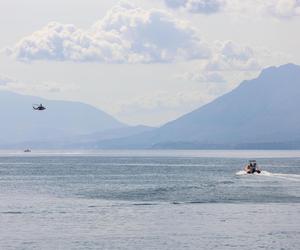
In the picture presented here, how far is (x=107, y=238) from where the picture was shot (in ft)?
235

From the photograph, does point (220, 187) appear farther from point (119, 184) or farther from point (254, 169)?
point (254, 169)

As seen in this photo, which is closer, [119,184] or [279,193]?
[279,193]

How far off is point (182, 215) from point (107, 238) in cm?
1881

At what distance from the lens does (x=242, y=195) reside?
117 metres

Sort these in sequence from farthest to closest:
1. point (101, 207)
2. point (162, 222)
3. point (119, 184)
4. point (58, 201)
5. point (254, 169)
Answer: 1. point (254, 169)
2. point (119, 184)
3. point (58, 201)
4. point (101, 207)
5. point (162, 222)

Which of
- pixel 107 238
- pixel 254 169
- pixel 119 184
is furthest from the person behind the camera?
pixel 254 169

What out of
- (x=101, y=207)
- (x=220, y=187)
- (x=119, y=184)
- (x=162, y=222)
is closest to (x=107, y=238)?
(x=162, y=222)

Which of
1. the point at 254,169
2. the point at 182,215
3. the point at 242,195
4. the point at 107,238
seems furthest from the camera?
the point at 254,169

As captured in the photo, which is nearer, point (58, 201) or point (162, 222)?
point (162, 222)

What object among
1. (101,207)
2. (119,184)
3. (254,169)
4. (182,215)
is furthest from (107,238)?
(254,169)

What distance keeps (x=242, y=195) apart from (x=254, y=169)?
74662mm

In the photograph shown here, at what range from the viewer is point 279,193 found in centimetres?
12075

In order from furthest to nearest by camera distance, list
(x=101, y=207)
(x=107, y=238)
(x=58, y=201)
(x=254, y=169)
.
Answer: (x=254, y=169)
(x=58, y=201)
(x=101, y=207)
(x=107, y=238)

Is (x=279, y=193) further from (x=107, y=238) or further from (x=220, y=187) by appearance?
(x=107, y=238)
